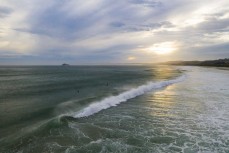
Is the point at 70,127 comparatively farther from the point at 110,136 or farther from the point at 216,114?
the point at 216,114

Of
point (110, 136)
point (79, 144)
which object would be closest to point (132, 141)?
point (110, 136)

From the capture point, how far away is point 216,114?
52.9 feet

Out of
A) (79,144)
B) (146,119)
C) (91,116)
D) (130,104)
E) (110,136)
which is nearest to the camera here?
(79,144)

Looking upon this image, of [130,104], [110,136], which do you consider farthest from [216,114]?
[110,136]

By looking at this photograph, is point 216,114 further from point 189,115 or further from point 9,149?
point 9,149

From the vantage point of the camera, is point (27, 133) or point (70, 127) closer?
point (27, 133)

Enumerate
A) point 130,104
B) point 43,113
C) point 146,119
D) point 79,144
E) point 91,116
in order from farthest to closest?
point 130,104
point 43,113
point 91,116
point 146,119
point 79,144

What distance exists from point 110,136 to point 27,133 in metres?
4.61

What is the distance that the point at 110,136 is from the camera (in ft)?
38.3

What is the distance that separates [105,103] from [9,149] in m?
11.3

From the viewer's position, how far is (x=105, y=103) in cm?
2052

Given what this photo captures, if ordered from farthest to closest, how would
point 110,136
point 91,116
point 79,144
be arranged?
point 91,116
point 110,136
point 79,144

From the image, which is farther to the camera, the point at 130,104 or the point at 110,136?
the point at 130,104

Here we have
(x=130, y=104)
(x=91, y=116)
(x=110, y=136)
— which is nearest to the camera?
(x=110, y=136)
